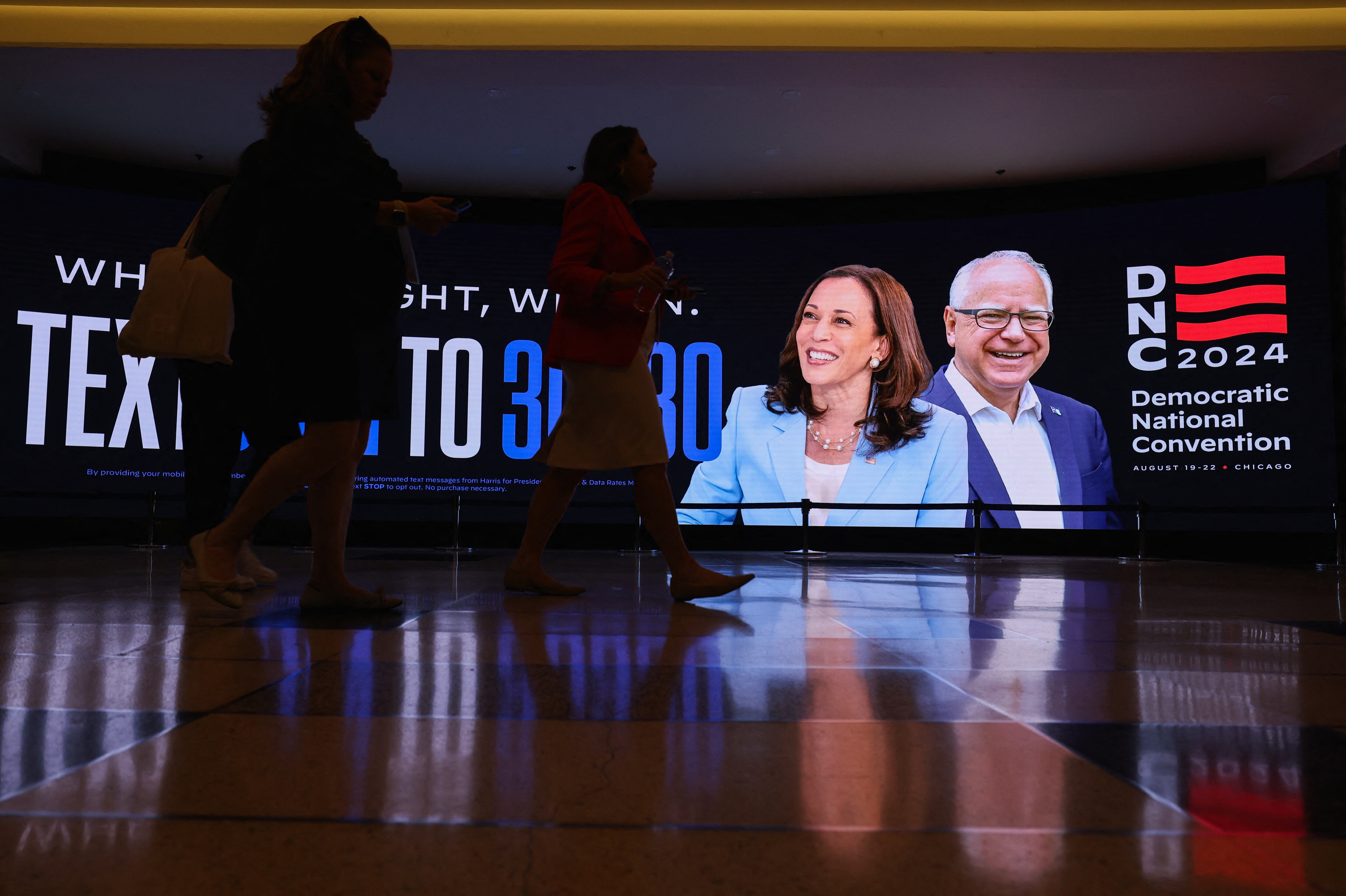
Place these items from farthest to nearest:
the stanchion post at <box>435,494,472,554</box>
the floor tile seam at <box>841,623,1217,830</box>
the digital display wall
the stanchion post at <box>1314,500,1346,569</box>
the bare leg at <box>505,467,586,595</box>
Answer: the digital display wall → the stanchion post at <box>435,494,472,554</box> → the stanchion post at <box>1314,500,1346,569</box> → the bare leg at <box>505,467,586,595</box> → the floor tile seam at <box>841,623,1217,830</box>

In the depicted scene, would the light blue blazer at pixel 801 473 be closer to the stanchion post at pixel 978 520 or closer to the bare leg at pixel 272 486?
the stanchion post at pixel 978 520

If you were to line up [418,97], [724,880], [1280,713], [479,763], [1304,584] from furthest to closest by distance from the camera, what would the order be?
[418,97], [1304,584], [1280,713], [479,763], [724,880]

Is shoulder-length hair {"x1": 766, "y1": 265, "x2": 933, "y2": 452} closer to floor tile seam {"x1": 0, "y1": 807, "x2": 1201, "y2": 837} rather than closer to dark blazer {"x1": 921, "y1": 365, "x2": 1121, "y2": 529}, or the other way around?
dark blazer {"x1": 921, "y1": 365, "x2": 1121, "y2": 529}

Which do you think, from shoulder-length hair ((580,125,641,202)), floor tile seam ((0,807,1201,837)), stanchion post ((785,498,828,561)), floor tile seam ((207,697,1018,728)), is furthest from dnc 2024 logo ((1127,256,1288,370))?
floor tile seam ((0,807,1201,837))

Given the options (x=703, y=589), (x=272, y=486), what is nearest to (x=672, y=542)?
(x=703, y=589)

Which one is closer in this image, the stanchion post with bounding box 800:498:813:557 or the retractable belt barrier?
the stanchion post with bounding box 800:498:813:557

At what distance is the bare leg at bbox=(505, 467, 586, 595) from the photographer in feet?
8.92

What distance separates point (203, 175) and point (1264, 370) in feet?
32.5

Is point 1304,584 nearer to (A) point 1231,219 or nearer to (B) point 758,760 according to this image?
(B) point 758,760

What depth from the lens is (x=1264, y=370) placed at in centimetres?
771

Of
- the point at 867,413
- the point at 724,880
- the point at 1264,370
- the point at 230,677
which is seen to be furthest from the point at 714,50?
the point at 724,880

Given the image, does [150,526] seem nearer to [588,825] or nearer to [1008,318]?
[588,825]

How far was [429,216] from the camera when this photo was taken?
208 cm

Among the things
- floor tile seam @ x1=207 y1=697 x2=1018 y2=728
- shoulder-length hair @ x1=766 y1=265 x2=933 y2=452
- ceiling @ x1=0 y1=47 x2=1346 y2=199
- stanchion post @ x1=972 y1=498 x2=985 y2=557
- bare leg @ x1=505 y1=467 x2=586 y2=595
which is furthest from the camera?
shoulder-length hair @ x1=766 y1=265 x2=933 y2=452
